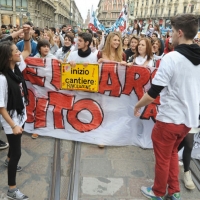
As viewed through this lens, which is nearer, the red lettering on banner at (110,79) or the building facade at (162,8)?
the red lettering on banner at (110,79)

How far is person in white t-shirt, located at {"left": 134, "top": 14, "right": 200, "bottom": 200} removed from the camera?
2275mm

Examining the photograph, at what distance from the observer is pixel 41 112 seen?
169 inches

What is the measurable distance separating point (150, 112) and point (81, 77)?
138 cm

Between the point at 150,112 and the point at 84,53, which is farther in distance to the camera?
the point at 84,53

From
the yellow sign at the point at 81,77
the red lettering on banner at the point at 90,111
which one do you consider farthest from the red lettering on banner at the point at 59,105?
the yellow sign at the point at 81,77

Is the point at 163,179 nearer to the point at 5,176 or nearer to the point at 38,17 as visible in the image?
the point at 5,176

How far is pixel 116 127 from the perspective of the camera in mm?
4102

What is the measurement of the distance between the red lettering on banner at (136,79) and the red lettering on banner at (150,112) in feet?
0.87

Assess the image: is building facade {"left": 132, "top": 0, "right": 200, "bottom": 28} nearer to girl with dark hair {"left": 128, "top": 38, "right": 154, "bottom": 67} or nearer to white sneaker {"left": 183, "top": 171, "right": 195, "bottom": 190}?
girl with dark hair {"left": 128, "top": 38, "right": 154, "bottom": 67}

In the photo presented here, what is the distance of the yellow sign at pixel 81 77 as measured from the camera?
401cm

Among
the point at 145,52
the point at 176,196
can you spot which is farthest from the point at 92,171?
the point at 145,52

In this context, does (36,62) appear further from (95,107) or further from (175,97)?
(175,97)

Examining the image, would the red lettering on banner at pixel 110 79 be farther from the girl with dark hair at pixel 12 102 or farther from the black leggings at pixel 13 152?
the black leggings at pixel 13 152

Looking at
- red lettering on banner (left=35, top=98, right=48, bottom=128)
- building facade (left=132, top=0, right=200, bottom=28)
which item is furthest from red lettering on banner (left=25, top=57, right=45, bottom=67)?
building facade (left=132, top=0, right=200, bottom=28)
